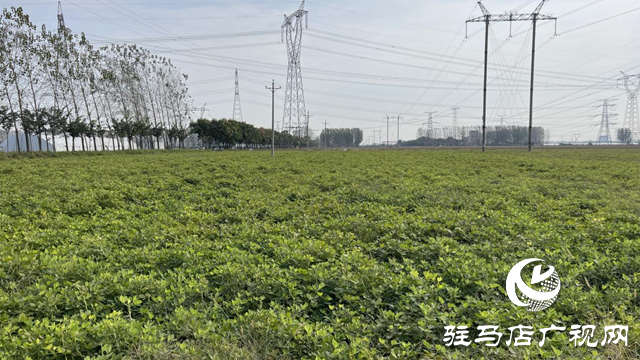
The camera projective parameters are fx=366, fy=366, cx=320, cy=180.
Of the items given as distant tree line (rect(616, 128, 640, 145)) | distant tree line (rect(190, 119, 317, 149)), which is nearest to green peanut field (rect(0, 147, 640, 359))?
distant tree line (rect(190, 119, 317, 149))

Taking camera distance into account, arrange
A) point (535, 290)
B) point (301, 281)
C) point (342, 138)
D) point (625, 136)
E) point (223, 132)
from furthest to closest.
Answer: point (342, 138) → point (625, 136) → point (223, 132) → point (301, 281) → point (535, 290)

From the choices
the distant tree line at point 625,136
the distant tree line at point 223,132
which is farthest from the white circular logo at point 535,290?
the distant tree line at point 625,136

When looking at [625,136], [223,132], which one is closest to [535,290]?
[223,132]

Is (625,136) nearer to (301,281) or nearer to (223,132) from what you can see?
(223,132)

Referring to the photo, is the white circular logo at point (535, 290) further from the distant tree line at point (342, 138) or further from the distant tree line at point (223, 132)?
the distant tree line at point (342, 138)

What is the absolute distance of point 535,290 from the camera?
11.6 ft

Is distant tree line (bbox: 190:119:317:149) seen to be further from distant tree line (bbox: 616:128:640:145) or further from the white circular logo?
distant tree line (bbox: 616:128:640:145)

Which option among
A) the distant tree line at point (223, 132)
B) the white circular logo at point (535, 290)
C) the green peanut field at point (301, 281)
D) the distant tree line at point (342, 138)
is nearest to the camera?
the green peanut field at point (301, 281)

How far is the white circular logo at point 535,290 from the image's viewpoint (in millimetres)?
3344

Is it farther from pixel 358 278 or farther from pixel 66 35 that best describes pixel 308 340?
pixel 66 35

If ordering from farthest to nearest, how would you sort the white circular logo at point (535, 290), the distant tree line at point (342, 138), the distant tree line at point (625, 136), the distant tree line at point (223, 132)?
the distant tree line at point (342, 138)
the distant tree line at point (625, 136)
the distant tree line at point (223, 132)
the white circular logo at point (535, 290)

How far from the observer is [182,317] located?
305cm

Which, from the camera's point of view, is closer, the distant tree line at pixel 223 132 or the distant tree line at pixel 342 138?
the distant tree line at pixel 223 132

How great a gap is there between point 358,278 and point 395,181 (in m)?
8.46
